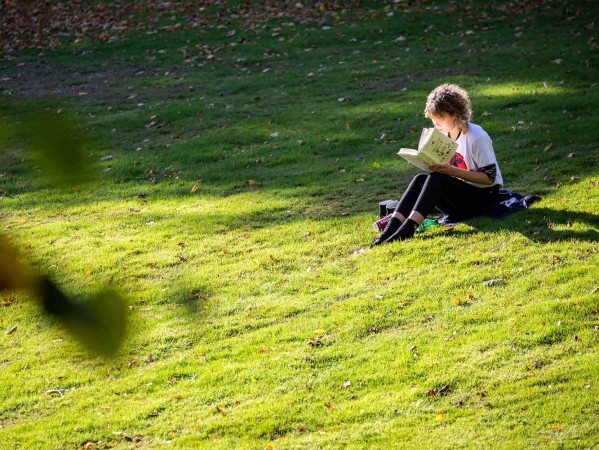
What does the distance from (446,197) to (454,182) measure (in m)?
0.15

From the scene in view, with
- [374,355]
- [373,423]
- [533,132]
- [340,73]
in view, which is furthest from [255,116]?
[373,423]

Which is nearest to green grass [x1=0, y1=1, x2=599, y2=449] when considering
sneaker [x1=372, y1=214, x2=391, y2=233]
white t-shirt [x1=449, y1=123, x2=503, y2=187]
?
sneaker [x1=372, y1=214, x2=391, y2=233]

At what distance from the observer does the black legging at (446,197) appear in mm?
6730

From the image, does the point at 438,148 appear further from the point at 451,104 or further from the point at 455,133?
the point at 455,133

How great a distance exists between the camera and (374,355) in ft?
16.5

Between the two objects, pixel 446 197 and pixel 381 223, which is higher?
pixel 446 197

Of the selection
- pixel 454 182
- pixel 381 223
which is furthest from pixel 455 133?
pixel 381 223

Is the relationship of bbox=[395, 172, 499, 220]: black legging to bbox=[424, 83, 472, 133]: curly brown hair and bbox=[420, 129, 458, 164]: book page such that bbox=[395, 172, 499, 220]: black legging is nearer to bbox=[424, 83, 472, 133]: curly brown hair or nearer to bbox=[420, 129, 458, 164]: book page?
bbox=[420, 129, 458, 164]: book page

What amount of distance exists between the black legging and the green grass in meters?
0.20

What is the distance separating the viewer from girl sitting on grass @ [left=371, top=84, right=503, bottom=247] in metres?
6.74

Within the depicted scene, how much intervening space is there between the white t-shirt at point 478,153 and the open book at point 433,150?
0.58m

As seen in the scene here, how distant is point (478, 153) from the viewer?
6.84 meters

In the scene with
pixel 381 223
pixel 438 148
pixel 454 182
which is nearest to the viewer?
pixel 438 148

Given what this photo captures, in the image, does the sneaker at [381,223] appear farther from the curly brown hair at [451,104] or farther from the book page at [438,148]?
the curly brown hair at [451,104]
